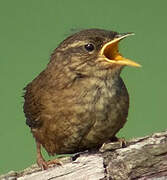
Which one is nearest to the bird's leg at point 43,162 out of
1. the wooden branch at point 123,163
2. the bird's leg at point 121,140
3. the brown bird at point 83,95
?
the brown bird at point 83,95

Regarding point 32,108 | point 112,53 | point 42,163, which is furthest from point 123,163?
point 32,108

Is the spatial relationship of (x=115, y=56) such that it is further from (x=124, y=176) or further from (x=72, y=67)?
(x=124, y=176)

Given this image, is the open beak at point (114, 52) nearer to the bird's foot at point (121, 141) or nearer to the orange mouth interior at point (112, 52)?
the orange mouth interior at point (112, 52)

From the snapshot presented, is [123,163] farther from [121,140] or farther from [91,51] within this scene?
[91,51]

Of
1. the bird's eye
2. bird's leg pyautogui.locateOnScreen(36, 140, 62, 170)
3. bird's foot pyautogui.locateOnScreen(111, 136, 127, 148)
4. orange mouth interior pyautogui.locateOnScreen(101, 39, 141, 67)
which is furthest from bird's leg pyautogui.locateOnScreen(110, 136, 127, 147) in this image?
the bird's eye

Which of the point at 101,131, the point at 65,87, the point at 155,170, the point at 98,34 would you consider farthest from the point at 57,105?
the point at 155,170

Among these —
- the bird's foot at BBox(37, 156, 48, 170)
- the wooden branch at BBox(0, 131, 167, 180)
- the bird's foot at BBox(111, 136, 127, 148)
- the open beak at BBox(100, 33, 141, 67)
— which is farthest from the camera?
the bird's foot at BBox(37, 156, 48, 170)

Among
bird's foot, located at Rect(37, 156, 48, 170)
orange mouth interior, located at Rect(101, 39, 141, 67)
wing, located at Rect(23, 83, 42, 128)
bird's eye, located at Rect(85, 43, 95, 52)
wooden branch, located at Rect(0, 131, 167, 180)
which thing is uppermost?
bird's eye, located at Rect(85, 43, 95, 52)

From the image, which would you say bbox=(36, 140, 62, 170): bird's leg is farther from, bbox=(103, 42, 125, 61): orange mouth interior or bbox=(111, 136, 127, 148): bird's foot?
bbox=(103, 42, 125, 61): orange mouth interior
